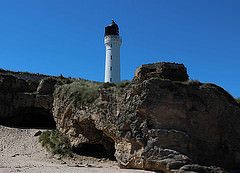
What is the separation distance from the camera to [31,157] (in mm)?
16234

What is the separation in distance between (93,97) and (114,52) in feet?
60.6

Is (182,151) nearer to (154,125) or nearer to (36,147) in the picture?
(154,125)

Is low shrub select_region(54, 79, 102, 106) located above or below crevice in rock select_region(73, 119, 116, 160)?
above

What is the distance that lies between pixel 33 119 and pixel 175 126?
15.7 meters

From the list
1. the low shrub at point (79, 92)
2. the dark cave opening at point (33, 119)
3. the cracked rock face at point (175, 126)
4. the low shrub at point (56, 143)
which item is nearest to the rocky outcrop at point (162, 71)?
the cracked rock face at point (175, 126)

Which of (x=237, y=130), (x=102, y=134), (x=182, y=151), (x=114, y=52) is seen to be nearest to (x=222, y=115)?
(x=237, y=130)

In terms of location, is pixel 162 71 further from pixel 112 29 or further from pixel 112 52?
pixel 112 29

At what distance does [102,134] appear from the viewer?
1747 centimetres

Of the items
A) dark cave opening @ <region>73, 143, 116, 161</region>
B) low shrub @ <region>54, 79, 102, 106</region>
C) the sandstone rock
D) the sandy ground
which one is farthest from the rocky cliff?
the sandstone rock

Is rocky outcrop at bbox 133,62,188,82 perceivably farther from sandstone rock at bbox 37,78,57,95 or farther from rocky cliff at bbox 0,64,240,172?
sandstone rock at bbox 37,78,57,95

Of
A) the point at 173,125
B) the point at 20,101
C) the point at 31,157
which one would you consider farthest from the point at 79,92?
the point at 173,125

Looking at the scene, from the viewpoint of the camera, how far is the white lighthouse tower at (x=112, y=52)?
34562 mm

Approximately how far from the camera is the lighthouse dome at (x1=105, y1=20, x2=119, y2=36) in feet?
118

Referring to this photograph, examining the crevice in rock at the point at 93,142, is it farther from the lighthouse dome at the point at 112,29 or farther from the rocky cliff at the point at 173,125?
the lighthouse dome at the point at 112,29
